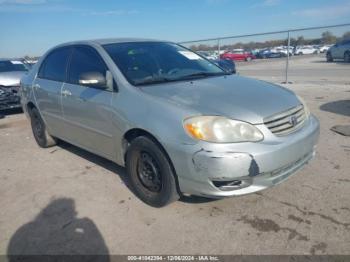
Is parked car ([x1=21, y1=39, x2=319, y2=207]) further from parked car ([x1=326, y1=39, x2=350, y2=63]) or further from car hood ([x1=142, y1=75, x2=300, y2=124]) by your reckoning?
parked car ([x1=326, y1=39, x2=350, y2=63])

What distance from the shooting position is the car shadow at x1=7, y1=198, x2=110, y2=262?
2.64m

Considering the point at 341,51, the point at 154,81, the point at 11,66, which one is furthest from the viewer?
the point at 341,51

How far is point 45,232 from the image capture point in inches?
117

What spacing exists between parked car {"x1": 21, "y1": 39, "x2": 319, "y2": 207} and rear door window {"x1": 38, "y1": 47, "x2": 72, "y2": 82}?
0.03 m

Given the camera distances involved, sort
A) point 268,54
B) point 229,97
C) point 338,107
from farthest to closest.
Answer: point 268,54 < point 338,107 < point 229,97

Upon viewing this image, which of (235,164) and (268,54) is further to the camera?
(268,54)

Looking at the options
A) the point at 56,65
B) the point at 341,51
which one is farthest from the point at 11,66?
the point at 341,51

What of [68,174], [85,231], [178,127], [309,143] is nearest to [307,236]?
[309,143]

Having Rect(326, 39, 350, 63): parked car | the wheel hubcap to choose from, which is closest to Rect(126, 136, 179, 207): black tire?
the wheel hubcap

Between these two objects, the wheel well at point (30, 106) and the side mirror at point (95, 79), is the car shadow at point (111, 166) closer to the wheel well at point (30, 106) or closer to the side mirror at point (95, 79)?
the wheel well at point (30, 106)

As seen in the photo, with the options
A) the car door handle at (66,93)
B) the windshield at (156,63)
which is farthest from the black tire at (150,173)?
the car door handle at (66,93)

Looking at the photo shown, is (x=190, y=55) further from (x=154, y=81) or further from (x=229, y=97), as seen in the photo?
(x=229, y=97)

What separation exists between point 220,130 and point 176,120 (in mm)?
389

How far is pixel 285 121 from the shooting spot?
9.64 ft
